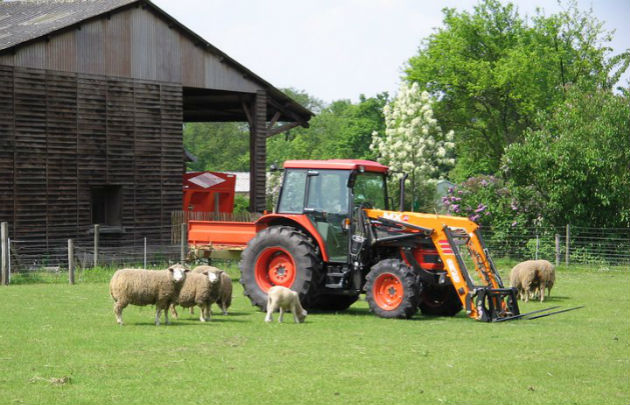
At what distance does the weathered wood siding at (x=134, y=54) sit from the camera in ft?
87.7

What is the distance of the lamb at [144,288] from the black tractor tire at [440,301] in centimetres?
445

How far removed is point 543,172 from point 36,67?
54.2 ft

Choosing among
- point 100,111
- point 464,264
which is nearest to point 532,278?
point 464,264

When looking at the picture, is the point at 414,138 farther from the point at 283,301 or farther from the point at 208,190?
the point at 283,301

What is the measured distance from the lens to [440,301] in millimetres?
16156

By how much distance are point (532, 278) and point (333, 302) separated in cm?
466

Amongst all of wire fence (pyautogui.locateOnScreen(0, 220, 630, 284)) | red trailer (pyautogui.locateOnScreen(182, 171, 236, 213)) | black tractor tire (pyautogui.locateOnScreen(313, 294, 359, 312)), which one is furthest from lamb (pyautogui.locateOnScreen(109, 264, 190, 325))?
red trailer (pyautogui.locateOnScreen(182, 171, 236, 213))

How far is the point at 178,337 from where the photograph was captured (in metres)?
12.6

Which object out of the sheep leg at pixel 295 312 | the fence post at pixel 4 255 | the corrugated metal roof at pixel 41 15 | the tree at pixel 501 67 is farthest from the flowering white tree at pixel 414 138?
the sheep leg at pixel 295 312

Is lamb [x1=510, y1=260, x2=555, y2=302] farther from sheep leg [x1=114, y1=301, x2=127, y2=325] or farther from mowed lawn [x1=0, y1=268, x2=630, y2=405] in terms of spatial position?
sheep leg [x1=114, y1=301, x2=127, y2=325]

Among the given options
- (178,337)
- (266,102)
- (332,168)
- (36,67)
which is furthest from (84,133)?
(178,337)

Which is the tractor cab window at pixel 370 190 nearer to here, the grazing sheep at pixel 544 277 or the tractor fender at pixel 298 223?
the tractor fender at pixel 298 223

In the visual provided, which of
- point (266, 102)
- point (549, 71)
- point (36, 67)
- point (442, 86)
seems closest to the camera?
point (36, 67)

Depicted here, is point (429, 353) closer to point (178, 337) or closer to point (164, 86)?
point (178, 337)
